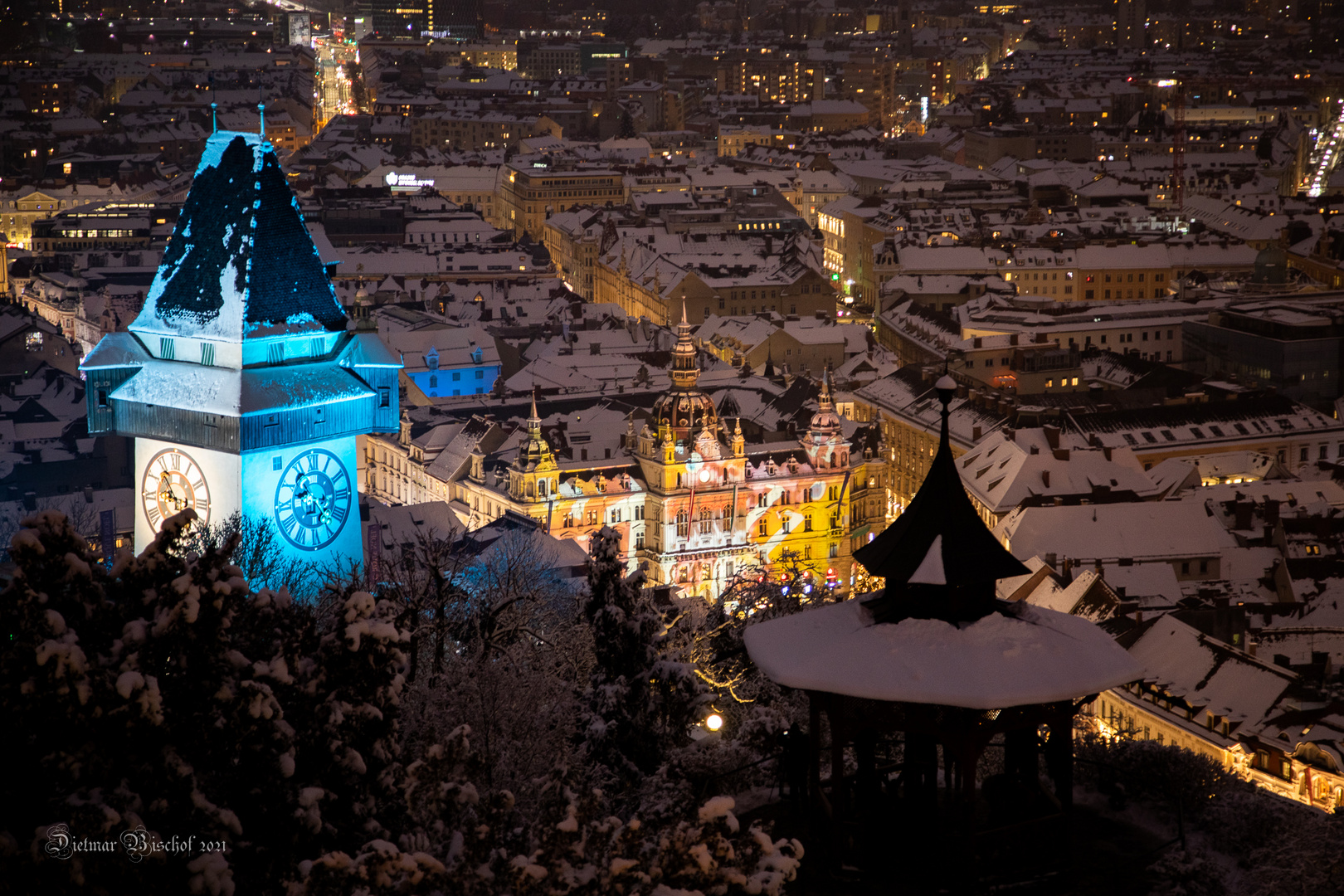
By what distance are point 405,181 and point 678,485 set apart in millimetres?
111589

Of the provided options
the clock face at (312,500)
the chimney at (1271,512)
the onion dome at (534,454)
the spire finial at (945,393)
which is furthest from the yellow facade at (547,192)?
the spire finial at (945,393)

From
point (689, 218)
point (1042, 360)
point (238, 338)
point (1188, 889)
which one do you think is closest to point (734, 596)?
point (238, 338)

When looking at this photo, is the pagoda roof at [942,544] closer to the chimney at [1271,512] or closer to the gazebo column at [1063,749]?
the gazebo column at [1063,749]

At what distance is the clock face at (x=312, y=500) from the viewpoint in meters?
27.4

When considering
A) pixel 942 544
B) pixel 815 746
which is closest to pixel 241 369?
pixel 815 746

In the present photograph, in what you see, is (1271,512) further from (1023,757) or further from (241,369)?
(1023,757)

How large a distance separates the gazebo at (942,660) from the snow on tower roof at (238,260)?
30.6ft

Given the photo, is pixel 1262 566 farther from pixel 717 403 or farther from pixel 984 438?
pixel 717 403

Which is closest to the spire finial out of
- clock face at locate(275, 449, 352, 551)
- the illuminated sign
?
clock face at locate(275, 449, 352, 551)

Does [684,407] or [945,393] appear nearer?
[945,393]

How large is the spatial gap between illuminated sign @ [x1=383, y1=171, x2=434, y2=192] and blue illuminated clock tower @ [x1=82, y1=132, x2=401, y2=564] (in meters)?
162

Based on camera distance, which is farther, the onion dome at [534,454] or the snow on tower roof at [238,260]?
the onion dome at [534,454]

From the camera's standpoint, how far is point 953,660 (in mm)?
19078

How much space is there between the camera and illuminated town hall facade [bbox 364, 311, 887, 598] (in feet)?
270
